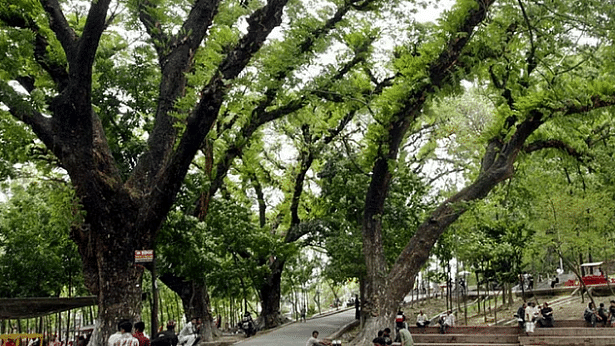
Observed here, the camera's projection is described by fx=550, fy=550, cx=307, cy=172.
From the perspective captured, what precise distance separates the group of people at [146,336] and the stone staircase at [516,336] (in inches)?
290

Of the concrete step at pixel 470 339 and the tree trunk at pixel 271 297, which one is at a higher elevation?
the tree trunk at pixel 271 297

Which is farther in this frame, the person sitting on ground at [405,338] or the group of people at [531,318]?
the group of people at [531,318]

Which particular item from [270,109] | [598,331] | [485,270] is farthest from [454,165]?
[270,109]

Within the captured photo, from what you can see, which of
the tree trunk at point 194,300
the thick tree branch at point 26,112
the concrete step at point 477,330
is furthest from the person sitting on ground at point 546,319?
the thick tree branch at point 26,112

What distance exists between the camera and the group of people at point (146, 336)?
312 inches

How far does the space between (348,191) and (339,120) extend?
9.96 feet

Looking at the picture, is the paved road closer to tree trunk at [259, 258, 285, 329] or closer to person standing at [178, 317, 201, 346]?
tree trunk at [259, 258, 285, 329]

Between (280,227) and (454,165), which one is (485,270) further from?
(280,227)

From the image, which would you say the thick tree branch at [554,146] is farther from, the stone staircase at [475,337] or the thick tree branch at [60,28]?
the thick tree branch at [60,28]

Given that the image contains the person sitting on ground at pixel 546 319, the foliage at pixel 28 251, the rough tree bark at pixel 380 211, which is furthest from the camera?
the foliage at pixel 28 251

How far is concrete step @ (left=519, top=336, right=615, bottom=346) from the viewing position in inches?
580

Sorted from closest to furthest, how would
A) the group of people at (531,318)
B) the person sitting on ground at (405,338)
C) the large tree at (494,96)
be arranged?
the large tree at (494,96) < the person sitting on ground at (405,338) < the group of people at (531,318)

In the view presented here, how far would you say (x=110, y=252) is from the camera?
967 cm

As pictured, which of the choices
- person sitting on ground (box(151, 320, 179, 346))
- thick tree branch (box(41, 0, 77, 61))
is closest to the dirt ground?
person sitting on ground (box(151, 320, 179, 346))
